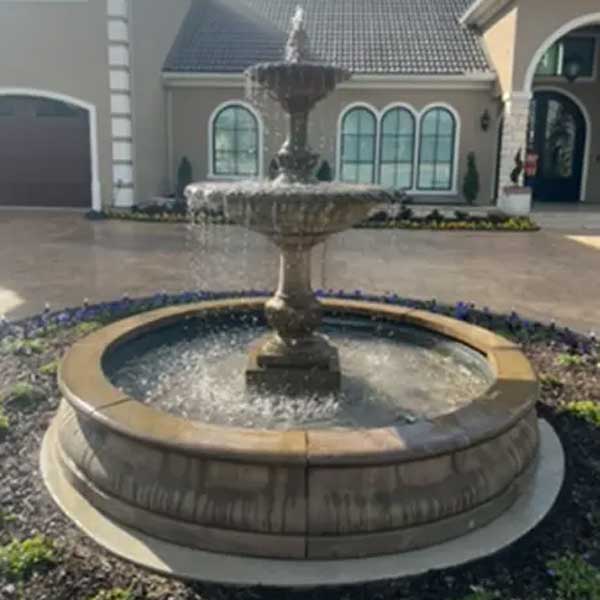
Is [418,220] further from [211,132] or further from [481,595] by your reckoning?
[481,595]

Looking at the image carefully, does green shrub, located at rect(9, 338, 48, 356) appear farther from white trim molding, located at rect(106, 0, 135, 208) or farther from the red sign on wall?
the red sign on wall

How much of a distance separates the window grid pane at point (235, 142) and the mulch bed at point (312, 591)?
548 inches

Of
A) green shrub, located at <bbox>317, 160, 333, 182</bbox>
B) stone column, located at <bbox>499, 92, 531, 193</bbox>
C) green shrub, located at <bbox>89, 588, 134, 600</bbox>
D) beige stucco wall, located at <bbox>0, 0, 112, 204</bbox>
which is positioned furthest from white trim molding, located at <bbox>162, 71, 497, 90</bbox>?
green shrub, located at <bbox>89, 588, 134, 600</bbox>

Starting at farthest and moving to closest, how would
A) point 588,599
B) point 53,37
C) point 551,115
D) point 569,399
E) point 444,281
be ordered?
1. point 551,115
2. point 53,37
3. point 444,281
4. point 569,399
5. point 588,599

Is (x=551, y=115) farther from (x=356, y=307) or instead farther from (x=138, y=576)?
(x=138, y=576)

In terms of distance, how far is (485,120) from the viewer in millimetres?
18188

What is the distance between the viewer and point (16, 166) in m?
17.8

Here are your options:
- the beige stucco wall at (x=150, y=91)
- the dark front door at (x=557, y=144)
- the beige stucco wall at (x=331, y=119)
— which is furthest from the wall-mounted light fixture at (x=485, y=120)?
the beige stucco wall at (x=150, y=91)

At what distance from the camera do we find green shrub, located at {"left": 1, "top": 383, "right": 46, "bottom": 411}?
4.96m

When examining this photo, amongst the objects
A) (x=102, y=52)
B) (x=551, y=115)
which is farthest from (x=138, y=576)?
(x=551, y=115)

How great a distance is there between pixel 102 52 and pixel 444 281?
1093 cm

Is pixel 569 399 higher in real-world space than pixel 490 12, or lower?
lower

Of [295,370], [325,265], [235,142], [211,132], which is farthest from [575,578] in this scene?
[211,132]

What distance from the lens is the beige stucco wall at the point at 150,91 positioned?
17.0 m
